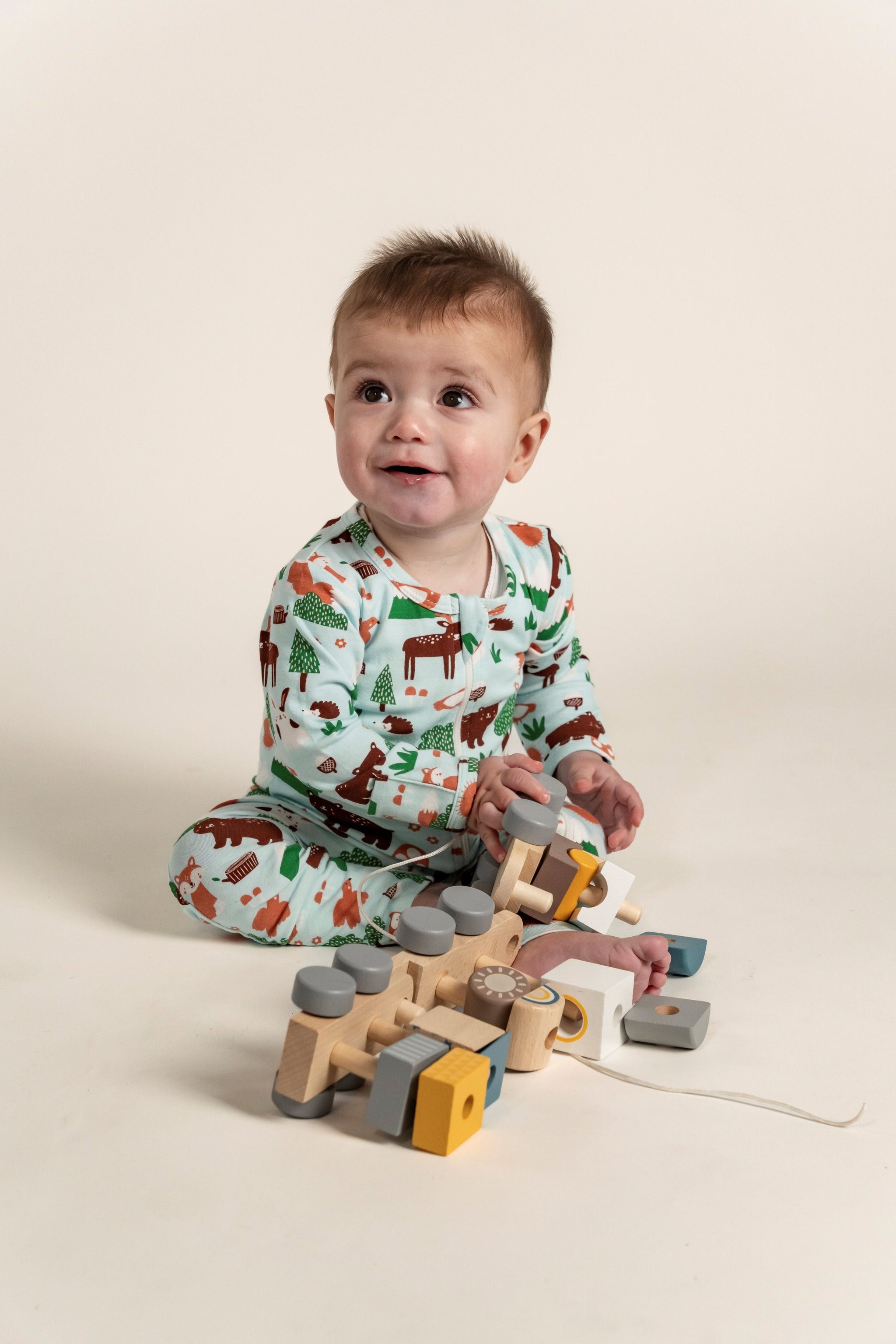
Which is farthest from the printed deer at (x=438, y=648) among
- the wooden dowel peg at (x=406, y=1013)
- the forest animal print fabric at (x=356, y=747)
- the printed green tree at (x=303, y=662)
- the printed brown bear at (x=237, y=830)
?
the wooden dowel peg at (x=406, y=1013)

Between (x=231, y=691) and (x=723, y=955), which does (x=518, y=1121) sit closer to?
(x=723, y=955)

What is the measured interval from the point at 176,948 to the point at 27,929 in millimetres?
147

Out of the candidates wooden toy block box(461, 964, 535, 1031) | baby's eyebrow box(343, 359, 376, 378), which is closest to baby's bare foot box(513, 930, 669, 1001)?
wooden toy block box(461, 964, 535, 1031)

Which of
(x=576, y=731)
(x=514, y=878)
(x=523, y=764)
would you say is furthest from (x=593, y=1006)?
(x=576, y=731)

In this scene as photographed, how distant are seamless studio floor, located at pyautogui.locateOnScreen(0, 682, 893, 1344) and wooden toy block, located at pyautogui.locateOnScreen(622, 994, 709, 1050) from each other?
2 cm

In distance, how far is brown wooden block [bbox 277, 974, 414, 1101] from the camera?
96 centimetres

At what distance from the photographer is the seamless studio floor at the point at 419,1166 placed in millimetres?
807

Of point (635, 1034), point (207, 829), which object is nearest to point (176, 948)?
point (207, 829)

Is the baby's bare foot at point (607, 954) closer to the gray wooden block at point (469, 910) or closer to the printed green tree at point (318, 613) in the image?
the gray wooden block at point (469, 910)

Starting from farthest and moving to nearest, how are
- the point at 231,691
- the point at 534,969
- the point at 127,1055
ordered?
the point at 231,691, the point at 534,969, the point at 127,1055

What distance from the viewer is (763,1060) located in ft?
3.68

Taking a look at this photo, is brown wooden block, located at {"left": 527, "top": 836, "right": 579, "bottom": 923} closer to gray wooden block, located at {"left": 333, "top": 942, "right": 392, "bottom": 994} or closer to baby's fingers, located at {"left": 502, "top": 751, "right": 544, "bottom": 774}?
baby's fingers, located at {"left": 502, "top": 751, "right": 544, "bottom": 774}

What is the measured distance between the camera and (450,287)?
4.31ft

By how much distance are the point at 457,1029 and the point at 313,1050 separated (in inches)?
4.6
